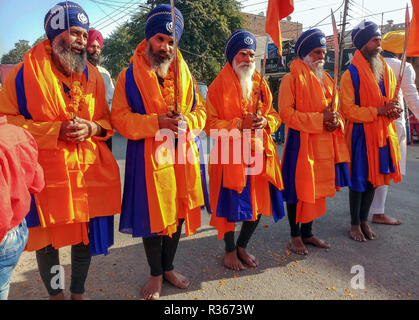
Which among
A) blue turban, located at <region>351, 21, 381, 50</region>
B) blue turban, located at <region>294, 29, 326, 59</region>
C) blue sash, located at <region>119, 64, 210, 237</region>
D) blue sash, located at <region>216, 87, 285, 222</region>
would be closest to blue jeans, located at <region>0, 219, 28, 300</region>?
blue sash, located at <region>119, 64, 210, 237</region>

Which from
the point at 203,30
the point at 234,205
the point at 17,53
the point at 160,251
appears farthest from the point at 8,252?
the point at 203,30

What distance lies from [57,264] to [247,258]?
5.56 ft

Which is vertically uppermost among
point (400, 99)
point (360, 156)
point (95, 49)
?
point (95, 49)

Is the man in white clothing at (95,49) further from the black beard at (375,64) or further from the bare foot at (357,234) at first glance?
the bare foot at (357,234)

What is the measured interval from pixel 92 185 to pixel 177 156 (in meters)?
0.66

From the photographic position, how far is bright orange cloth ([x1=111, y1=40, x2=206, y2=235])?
2309 mm

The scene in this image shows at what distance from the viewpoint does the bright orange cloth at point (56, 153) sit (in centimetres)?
205

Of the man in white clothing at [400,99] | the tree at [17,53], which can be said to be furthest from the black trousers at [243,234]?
the tree at [17,53]

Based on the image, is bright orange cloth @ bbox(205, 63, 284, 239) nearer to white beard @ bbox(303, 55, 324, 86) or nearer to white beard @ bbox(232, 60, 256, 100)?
white beard @ bbox(232, 60, 256, 100)

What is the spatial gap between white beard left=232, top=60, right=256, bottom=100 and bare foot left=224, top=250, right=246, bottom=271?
1.52 meters

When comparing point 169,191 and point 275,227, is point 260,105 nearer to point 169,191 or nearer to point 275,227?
point 169,191

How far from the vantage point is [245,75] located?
2.88m

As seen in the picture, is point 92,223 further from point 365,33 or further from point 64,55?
point 365,33

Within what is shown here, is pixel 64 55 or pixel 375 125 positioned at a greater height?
pixel 64 55
